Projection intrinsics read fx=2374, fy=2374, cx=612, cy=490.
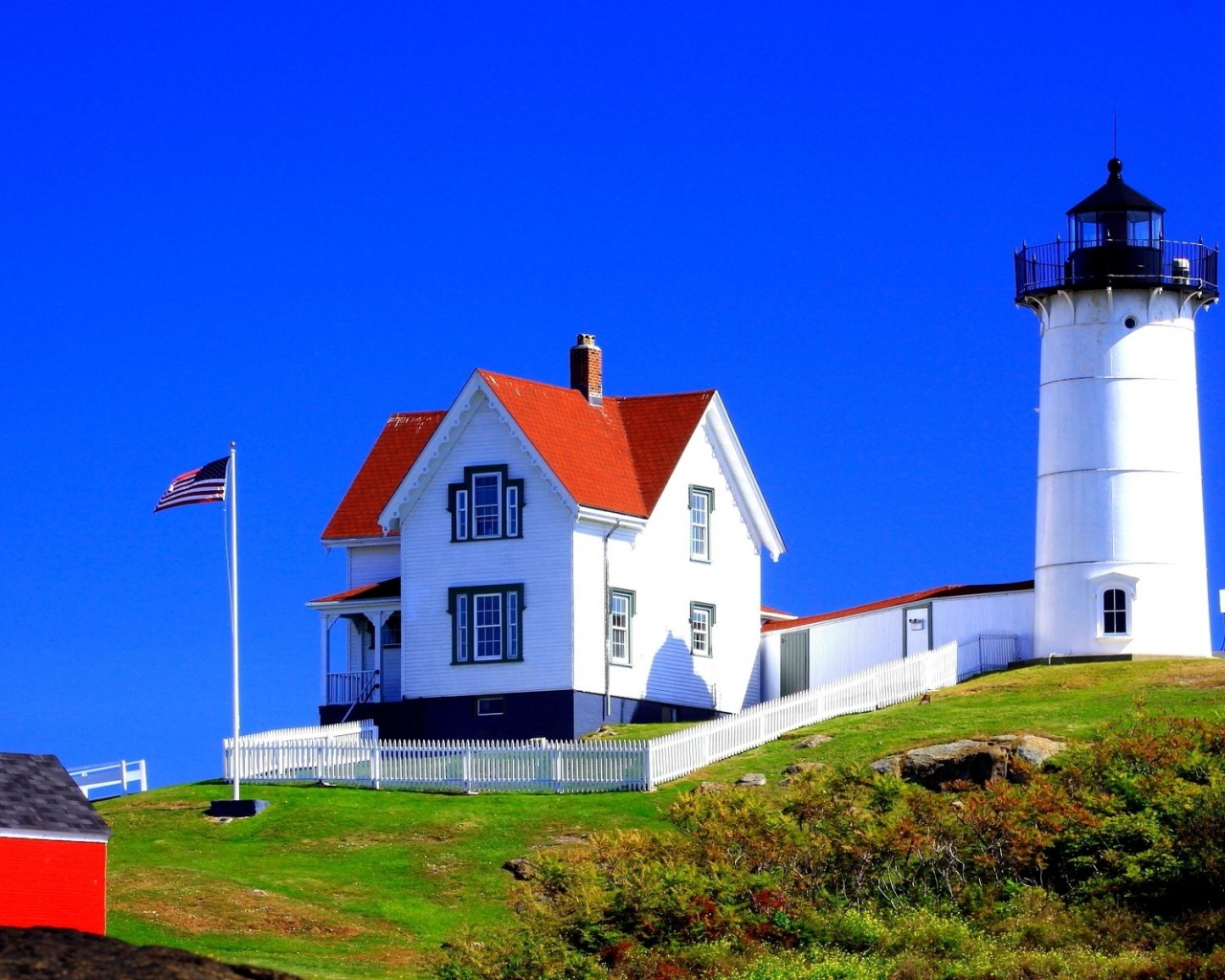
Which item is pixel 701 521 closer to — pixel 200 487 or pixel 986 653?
pixel 986 653

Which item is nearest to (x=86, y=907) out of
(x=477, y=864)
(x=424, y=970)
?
(x=424, y=970)

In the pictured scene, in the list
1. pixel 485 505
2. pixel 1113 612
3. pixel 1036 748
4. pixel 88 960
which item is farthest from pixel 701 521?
pixel 88 960

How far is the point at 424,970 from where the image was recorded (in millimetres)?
32375

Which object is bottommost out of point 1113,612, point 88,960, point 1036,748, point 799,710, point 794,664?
point 88,960

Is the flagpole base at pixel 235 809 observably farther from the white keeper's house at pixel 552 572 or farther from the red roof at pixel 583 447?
the red roof at pixel 583 447

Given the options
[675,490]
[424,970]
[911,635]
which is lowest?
[424,970]

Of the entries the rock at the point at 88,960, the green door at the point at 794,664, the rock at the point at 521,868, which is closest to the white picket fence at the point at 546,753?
the green door at the point at 794,664

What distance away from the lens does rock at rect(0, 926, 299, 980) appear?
2197 cm

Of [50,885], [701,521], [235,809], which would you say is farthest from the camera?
[701,521]

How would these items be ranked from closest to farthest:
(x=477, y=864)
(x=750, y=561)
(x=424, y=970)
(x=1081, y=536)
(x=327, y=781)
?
(x=424, y=970)
(x=477, y=864)
(x=327, y=781)
(x=1081, y=536)
(x=750, y=561)

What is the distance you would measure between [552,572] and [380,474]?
30.0ft

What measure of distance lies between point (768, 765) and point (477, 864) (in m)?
8.15

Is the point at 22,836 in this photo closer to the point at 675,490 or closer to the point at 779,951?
the point at 779,951

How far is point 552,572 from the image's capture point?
5316cm
